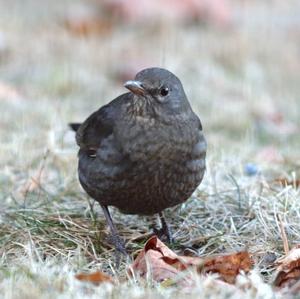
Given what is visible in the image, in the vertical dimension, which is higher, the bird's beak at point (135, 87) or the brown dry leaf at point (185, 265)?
the bird's beak at point (135, 87)

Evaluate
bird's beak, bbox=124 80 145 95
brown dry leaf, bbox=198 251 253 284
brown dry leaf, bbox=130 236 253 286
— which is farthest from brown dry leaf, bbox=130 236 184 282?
bird's beak, bbox=124 80 145 95

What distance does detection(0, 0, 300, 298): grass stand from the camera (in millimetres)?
4098

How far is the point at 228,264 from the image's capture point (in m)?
3.84

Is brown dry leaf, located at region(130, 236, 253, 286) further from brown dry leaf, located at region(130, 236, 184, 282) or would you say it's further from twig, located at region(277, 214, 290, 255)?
twig, located at region(277, 214, 290, 255)

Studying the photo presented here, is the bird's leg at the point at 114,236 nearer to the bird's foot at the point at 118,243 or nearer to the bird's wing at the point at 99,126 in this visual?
the bird's foot at the point at 118,243

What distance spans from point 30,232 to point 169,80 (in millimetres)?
971

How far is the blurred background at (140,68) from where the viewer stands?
604 centimetres

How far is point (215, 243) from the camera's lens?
4.48 m

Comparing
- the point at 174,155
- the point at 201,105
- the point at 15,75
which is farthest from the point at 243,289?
the point at 15,75

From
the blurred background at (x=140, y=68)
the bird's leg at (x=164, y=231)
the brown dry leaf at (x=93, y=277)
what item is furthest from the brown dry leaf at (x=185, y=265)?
the blurred background at (x=140, y=68)

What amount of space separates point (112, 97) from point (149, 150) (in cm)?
364

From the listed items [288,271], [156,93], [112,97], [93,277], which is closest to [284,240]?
[288,271]

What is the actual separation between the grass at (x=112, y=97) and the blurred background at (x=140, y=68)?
0.02 meters

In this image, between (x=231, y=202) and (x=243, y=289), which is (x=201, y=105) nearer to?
(x=231, y=202)
